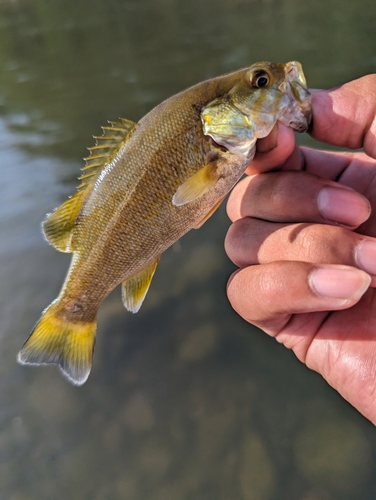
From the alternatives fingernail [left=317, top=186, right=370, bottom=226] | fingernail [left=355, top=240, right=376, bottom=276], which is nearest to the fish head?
fingernail [left=317, top=186, right=370, bottom=226]

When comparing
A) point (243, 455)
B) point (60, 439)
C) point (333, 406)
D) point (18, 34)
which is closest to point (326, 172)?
point (333, 406)

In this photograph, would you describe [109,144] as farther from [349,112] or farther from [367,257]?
[367,257]

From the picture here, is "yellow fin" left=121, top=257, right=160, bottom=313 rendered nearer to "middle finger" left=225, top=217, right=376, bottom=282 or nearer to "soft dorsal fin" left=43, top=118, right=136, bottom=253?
"soft dorsal fin" left=43, top=118, right=136, bottom=253

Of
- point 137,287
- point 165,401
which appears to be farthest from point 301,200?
point 165,401

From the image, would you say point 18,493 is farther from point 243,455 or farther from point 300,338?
point 300,338

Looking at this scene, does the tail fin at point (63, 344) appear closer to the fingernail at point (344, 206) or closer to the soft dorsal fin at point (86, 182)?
the soft dorsal fin at point (86, 182)

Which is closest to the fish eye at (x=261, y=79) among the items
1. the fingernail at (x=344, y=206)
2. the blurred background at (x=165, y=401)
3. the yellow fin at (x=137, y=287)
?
the fingernail at (x=344, y=206)
